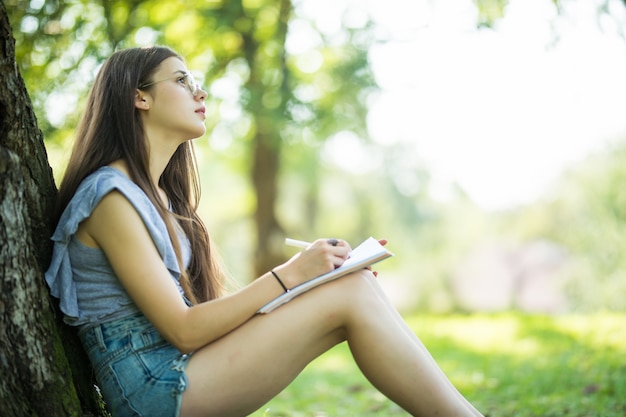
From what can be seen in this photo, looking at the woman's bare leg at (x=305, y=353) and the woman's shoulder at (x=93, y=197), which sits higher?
the woman's shoulder at (x=93, y=197)

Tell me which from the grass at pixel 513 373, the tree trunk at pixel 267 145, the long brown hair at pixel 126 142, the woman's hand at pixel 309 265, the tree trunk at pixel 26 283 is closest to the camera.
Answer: the tree trunk at pixel 26 283

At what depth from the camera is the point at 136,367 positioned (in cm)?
216

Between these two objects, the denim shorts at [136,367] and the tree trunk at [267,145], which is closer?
the denim shorts at [136,367]

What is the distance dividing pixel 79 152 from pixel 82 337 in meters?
0.64

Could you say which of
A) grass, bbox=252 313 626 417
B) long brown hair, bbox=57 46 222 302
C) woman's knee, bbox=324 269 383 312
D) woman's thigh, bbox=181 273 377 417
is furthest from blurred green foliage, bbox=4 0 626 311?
grass, bbox=252 313 626 417

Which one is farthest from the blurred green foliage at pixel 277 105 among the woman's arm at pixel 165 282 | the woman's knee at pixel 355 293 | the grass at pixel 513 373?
the grass at pixel 513 373

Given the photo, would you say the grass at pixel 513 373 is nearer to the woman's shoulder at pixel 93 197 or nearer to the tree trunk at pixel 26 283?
the tree trunk at pixel 26 283

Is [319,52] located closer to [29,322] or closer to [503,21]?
[503,21]

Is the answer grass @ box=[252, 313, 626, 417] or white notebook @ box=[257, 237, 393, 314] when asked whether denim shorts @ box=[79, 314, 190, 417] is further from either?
grass @ box=[252, 313, 626, 417]

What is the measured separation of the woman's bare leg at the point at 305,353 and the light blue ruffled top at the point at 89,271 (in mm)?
332

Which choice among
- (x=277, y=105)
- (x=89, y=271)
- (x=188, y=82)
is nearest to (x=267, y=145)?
(x=277, y=105)

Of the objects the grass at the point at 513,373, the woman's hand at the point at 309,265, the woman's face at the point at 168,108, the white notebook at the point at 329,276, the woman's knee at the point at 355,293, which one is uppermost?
the woman's face at the point at 168,108

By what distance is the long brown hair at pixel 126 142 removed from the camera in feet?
7.70

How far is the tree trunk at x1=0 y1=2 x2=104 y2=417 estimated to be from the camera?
204cm
